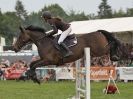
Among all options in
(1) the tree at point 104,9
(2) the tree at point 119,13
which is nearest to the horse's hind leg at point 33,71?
(2) the tree at point 119,13

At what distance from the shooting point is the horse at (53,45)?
14.5m

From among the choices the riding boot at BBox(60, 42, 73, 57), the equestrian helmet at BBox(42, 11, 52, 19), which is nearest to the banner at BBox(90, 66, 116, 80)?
the riding boot at BBox(60, 42, 73, 57)

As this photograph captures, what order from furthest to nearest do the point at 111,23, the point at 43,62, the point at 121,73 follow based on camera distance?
the point at 111,23
the point at 121,73
the point at 43,62

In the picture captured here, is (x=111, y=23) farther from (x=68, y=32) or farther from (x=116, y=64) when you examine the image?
(x=68, y=32)

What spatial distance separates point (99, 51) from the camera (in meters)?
15.2

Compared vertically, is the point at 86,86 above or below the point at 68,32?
below

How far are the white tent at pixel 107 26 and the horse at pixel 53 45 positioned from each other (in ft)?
48.8

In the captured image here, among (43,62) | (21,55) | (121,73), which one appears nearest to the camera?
(43,62)

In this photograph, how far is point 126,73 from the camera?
86.5ft

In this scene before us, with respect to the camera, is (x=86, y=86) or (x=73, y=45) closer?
(x=86, y=86)

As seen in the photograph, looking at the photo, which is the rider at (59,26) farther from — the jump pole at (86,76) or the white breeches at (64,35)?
the jump pole at (86,76)

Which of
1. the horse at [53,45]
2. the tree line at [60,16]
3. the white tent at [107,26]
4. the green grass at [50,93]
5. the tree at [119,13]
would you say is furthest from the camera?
the tree at [119,13]

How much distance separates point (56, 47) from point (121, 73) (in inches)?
483

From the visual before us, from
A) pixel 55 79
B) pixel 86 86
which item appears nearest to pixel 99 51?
pixel 86 86
